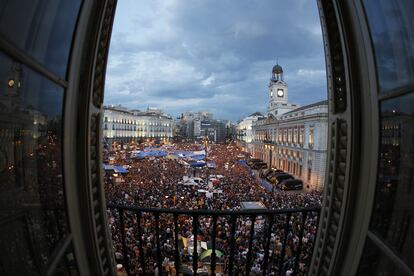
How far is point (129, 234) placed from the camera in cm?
1223

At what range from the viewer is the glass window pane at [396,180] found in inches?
62.3

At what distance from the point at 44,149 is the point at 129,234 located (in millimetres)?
11334

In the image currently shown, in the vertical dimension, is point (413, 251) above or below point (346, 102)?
below

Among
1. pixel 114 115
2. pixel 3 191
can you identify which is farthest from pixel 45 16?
pixel 114 115

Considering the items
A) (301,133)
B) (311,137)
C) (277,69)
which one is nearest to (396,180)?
(311,137)

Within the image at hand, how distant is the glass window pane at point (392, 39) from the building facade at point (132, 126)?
279 ft

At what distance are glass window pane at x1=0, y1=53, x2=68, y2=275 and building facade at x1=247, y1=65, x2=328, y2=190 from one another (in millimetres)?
31579

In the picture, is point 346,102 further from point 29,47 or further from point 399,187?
point 29,47

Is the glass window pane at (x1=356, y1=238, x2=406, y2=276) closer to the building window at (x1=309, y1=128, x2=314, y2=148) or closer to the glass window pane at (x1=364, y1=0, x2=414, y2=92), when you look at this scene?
the glass window pane at (x1=364, y1=0, x2=414, y2=92)

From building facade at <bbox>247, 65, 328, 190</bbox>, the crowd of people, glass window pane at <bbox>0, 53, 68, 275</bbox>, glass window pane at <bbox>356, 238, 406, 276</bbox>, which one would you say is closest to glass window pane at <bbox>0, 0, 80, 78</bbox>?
glass window pane at <bbox>0, 53, 68, 275</bbox>

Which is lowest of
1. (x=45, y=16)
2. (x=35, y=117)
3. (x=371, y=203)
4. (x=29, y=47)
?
(x=371, y=203)

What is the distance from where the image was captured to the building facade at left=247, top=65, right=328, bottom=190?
38.3 metres

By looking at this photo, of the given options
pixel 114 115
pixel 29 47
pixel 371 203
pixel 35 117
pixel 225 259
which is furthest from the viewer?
pixel 114 115

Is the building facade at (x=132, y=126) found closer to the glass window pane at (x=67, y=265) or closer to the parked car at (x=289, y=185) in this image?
the parked car at (x=289, y=185)
